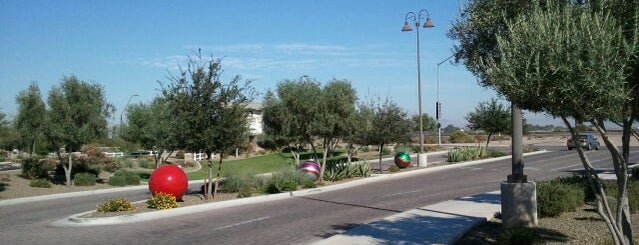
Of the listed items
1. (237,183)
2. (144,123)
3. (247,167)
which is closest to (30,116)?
(144,123)

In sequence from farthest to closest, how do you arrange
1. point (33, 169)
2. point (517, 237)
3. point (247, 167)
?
point (247, 167) < point (33, 169) < point (517, 237)

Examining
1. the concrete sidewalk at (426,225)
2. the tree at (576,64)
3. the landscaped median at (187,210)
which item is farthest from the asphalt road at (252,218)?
the tree at (576,64)

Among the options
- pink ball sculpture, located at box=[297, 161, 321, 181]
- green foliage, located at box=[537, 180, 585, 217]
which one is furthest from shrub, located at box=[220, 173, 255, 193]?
green foliage, located at box=[537, 180, 585, 217]

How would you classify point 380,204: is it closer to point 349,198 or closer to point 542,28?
point 349,198

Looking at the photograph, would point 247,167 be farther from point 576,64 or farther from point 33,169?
point 576,64

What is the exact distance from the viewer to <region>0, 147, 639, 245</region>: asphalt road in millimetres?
12914

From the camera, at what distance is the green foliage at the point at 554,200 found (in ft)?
41.7

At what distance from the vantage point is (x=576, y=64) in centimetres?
552

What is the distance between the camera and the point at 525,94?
5.92 metres

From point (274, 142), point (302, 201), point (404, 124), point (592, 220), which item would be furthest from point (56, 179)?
point (592, 220)

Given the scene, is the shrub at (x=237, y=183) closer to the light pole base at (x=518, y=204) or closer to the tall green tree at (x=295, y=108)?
the tall green tree at (x=295, y=108)

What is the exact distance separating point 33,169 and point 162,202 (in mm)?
13947

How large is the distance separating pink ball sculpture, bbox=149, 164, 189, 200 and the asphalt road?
1.88m

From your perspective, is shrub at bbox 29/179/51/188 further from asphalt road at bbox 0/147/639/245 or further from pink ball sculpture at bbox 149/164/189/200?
pink ball sculpture at bbox 149/164/189/200
